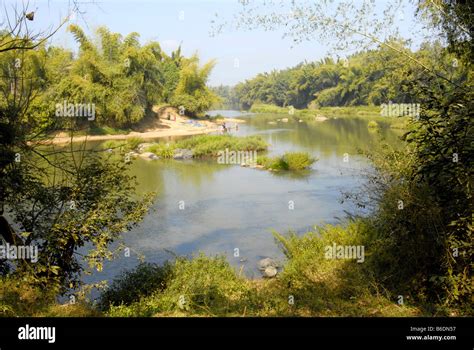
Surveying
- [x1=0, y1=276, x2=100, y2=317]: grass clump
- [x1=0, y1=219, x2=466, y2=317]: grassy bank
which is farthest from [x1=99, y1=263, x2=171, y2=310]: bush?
[x1=0, y1=276, x2=100, y2=317]: grass clump

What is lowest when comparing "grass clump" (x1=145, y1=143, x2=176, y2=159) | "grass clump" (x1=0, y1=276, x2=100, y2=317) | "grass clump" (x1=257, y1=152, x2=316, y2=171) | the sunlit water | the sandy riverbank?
the sunlit water

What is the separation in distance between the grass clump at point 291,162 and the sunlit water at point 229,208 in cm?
34

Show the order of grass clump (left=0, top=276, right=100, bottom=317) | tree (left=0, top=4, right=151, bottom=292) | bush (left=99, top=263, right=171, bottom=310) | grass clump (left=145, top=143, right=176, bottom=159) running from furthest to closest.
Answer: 1. grass clump (left=145, top=143, right=176, bottom=159)
2. bush (left=99, top=263, right=171, bottom=310)
3. tree (left=0, top=4, right=151, bottom=292)
4. grass clump (left=0, top=276, right=100, bottom=317)

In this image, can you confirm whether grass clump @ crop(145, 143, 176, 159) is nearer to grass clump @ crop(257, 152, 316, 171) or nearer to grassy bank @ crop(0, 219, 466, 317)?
grass clump @ crop(257, 152, 316, 171)

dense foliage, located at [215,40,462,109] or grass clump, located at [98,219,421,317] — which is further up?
dense foliage, located at [215,40,462,109]

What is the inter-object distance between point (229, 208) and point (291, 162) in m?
4.96

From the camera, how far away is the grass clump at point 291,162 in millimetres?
14219

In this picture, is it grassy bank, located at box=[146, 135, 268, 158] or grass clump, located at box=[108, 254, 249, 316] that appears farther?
grassy bank, located at box=[146, 135, 268, 158]

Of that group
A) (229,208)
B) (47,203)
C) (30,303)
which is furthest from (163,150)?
(30,303)

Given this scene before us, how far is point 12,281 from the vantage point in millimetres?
3686

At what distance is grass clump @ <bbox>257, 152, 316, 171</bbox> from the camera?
1422 cm

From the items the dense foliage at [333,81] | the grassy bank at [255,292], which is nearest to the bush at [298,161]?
the dense foliage at [333,81]

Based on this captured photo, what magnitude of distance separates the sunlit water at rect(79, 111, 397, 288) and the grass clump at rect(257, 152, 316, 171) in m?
0.34
